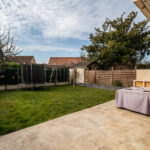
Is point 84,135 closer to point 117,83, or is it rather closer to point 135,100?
point 135,100

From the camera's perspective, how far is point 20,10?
578 cm

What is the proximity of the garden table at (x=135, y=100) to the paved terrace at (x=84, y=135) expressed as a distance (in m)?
0.34

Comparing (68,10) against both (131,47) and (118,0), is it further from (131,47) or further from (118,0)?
(131,47)

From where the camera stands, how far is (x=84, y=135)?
1.90 m

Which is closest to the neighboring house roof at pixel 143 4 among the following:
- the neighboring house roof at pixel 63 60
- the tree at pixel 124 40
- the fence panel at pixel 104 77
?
the fence panel at pixel 104 77

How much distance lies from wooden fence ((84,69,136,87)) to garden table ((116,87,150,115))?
14.8ft

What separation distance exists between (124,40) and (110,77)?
4.90 m

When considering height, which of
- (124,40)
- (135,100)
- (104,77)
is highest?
(124,40)

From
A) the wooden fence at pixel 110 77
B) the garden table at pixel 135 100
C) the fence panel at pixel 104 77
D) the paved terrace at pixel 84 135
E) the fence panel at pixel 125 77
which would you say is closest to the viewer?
the paved terrace at pixel 84 135

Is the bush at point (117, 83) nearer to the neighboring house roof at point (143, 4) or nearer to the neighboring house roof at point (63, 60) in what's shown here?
the neighboring house roof at point (143, 4)

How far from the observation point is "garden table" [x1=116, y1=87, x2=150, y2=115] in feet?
9.19

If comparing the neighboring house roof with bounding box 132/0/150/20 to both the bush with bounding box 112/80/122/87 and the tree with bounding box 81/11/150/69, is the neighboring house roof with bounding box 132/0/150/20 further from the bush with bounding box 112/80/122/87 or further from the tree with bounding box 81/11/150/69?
the tree with bounding box 81/11/150/69

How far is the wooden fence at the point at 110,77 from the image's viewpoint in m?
7.33

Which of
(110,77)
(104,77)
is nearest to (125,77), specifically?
(110,77)
